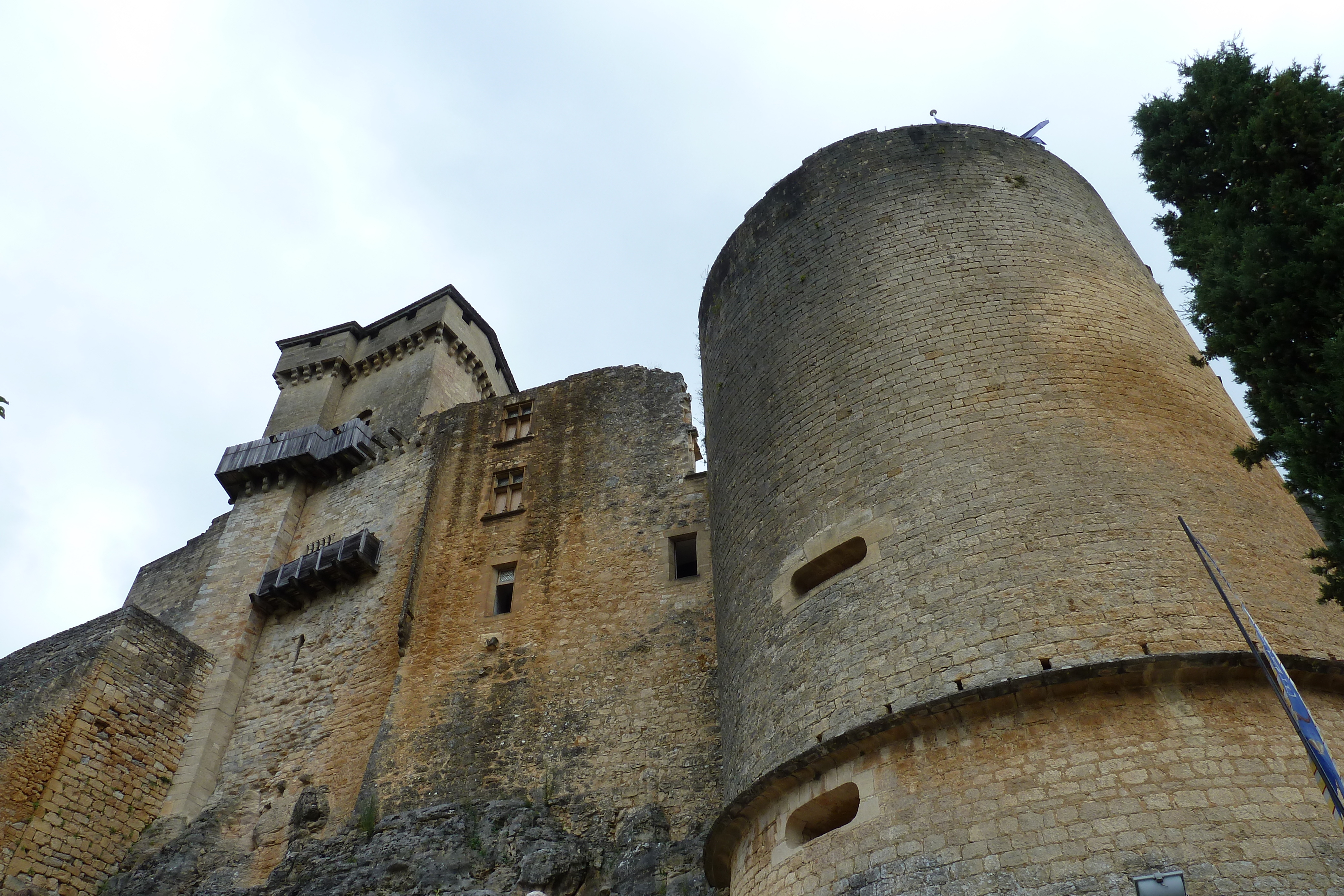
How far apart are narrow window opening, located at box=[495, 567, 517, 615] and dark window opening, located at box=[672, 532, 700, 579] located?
2555mm

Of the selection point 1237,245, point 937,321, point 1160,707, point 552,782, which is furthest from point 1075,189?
point 552,782

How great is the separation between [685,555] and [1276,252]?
382 inches

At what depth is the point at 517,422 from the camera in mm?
18422

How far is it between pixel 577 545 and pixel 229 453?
9741 mm

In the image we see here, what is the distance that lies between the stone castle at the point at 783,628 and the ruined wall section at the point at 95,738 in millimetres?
53

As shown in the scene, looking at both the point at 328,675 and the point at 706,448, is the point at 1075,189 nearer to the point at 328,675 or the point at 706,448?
the point at 706,448

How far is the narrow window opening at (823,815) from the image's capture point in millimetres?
7539

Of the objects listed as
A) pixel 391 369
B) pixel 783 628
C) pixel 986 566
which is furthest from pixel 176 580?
pixel 986 566

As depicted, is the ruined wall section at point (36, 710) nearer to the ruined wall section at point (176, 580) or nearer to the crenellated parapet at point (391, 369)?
the ruined wall section at point (176, 580)

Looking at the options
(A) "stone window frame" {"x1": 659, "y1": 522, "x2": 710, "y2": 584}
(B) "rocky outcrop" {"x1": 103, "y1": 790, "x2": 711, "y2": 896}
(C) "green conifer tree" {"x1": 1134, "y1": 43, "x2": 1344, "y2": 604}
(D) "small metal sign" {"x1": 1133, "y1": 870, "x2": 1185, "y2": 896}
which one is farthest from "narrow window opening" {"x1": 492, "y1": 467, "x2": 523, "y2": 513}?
(D) "small metal sign" {"x1": 1133, "y1": 870, "x2": 1185, "y2": 896}

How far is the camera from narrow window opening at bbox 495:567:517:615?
15352 mm

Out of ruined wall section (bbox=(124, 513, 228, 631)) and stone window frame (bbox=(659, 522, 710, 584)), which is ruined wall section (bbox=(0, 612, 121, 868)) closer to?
ruined wall section (bbox=(124, 513, 228, 631))

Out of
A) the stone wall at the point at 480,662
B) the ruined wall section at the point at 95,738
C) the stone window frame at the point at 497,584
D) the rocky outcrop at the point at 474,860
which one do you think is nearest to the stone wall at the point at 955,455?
the rocky outcrop at the point at 474,860

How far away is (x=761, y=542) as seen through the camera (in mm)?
9570
